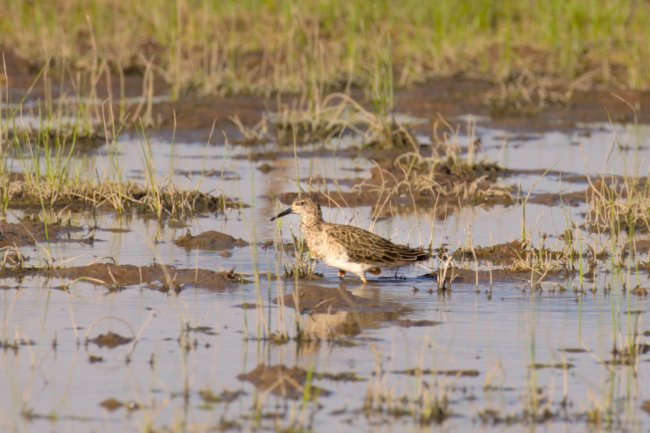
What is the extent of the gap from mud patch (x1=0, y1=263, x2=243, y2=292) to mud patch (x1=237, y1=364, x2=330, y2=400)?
2.28 metres

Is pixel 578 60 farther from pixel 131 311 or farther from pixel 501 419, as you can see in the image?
pixel 501 419

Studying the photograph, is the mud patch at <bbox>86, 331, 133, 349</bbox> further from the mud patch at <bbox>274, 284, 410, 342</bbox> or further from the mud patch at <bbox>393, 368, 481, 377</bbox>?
the mud patch at <bbox>393, 368, 481, 377</bbox>

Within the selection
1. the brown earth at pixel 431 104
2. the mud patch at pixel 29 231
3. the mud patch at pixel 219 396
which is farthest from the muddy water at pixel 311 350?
the brown earth at pixel 431 104

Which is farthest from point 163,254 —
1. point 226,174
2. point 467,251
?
point 226,174

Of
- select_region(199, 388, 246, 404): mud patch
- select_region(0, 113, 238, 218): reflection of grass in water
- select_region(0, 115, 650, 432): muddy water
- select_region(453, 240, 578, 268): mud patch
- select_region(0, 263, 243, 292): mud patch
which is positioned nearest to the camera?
select_region(0, 115, 650, 432): muddy water

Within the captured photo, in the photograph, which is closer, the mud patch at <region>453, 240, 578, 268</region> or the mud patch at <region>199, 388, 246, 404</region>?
the mud patch at <region>199, 388, 246, 404</region>

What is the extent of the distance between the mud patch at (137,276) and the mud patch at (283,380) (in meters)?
2.28

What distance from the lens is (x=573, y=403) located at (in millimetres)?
6797

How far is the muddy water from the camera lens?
21.4ft

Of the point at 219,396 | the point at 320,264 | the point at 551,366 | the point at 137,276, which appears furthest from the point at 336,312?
the point at 219,396

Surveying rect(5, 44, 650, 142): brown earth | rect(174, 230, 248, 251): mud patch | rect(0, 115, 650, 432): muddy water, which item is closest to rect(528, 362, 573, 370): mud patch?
rect(0, 115, 650, 432): muddy water

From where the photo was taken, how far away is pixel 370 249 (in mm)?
9625

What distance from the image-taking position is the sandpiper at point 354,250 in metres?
Answer: 9.59

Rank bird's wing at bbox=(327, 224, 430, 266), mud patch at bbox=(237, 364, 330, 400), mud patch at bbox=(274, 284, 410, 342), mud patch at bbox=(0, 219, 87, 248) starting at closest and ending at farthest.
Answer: mud patch at bbox=(237, 364, 330, 400) < mud patch at bbox=(274, 284, 410, 342) < bird's wing at bbox=(327, 224, 430, 266) < mud patch at bbox=(0, 219, 87, 248)
